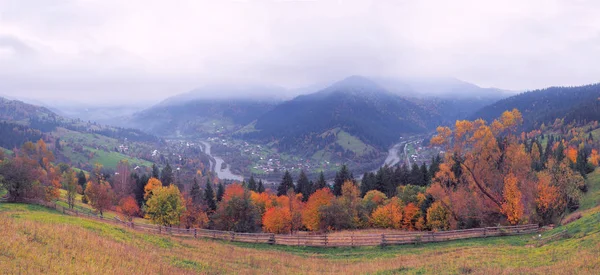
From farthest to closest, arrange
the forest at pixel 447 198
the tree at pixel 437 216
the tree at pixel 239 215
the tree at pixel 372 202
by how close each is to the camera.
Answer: the tree at pixel 372 202
the tree at pixel 437 216
the tree at pixel 239 215
the forest at pixel 447 198

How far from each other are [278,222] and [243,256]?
2646cm

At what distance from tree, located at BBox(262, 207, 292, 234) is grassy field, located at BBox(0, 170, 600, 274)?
63.3 ft

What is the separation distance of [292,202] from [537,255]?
40.9 m

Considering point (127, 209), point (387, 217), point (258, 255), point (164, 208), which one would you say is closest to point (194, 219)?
point (164, 208)

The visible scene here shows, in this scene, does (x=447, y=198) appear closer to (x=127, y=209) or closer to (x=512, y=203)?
(x=512, y=203)

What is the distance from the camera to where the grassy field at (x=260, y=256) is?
1591cm

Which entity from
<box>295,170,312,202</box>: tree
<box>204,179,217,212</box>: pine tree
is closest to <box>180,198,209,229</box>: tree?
<box>204,179,217,212</box>: pine tree

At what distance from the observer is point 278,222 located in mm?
52906

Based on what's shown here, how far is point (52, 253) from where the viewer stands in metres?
16.4

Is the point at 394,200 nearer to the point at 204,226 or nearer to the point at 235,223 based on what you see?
the point at 235,223

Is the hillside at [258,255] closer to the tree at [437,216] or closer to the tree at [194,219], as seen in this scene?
the tree at [437,216]

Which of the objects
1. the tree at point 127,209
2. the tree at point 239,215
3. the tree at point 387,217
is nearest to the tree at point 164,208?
the tree at point 239,215

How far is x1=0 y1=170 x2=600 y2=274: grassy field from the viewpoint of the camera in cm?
1591

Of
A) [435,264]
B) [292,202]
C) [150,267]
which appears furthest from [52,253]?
[292,202]
